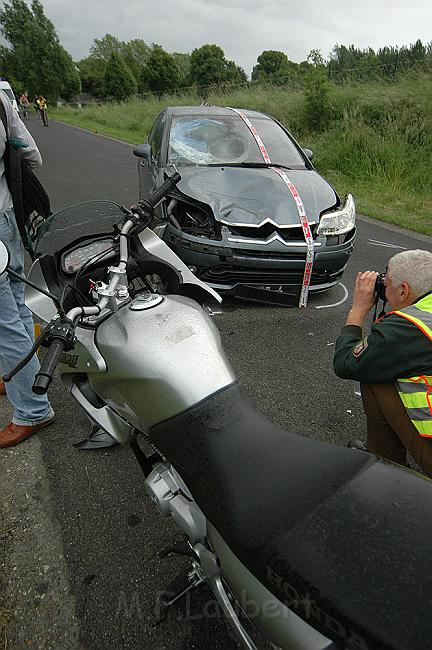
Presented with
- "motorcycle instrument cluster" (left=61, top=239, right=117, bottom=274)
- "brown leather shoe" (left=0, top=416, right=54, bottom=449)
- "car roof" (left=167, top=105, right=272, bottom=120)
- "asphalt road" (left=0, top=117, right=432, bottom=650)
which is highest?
"car roof" (left=167, top=105, right=272, bottom=120)

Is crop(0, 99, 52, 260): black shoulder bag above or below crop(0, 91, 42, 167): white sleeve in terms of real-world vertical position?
below

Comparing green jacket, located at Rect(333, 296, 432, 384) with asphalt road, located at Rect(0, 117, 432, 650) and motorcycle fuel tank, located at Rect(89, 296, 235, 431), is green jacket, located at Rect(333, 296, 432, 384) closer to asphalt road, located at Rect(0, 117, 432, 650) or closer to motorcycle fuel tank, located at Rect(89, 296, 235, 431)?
motorcycle fuel tank, located at Rect(89, 296, 235, 431)

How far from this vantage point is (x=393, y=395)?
72.8 inches

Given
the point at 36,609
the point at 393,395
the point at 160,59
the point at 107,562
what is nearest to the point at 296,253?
the point at 393,395

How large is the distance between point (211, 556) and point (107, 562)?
32.1 inches

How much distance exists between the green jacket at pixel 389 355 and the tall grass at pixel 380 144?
18.2 feet

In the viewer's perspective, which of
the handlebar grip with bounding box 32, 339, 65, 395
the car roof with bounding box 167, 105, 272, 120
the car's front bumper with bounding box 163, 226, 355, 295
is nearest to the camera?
the handlebar grip with bounding box 32, 339, 65, 395

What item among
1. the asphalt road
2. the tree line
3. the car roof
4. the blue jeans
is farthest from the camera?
the tree line

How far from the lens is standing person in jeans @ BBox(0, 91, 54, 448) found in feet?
7.34

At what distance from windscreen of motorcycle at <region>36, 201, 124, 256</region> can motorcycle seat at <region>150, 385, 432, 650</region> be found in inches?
38.6

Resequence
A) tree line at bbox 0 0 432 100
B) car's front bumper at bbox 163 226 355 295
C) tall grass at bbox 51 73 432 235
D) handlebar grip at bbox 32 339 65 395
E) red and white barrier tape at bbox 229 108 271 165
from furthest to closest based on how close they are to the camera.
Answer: tree line at bbox 0 0 432 100
tall grass at bbox 51 73 432 235
red and white barrier tape at bbox 229 108 271 165
car's front bumper at bbox 163 226 355 295
handlebar grip at bbox 32 339 65 395

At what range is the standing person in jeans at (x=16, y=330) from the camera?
2238 mm

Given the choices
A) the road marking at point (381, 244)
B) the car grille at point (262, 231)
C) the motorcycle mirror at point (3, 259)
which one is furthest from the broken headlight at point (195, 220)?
the road marking at point (381, 244)

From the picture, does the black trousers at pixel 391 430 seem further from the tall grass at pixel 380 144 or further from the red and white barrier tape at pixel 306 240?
the tall grass at pixel 380 144
